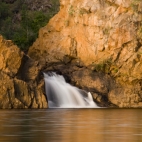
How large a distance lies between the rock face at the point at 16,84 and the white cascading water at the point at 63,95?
163cm

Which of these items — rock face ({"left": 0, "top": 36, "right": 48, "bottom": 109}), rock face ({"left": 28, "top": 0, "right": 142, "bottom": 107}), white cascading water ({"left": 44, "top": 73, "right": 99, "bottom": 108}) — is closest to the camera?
rock face ({"left": 0, "top": 36, "right": 48, "bottom": 109})

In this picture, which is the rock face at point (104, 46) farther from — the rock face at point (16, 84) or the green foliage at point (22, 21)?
the green foliage at point (22, 21)

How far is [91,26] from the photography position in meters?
72.7

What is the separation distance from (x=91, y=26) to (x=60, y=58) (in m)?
5.39

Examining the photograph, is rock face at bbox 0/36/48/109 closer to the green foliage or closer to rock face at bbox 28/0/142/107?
rock face at bbox 28/0/142/107

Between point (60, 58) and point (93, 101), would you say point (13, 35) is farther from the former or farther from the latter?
point (93, 101)

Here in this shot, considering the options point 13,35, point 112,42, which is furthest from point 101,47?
point 13,35

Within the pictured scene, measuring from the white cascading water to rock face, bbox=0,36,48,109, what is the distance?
64.3 inches

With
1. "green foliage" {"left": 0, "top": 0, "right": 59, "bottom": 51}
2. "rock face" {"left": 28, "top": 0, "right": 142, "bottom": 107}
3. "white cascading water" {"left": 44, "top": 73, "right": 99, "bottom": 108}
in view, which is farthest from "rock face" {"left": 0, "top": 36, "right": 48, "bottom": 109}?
"green foliage" {"left": 0, "top": 0, "right": 59, "bottom": 51}

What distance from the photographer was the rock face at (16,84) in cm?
6072

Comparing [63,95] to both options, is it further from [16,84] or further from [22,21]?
[22,21]

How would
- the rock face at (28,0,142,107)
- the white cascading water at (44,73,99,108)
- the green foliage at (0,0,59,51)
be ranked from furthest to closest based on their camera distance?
the green foliage at (0,0,59,51) < the rock face at (28,0,142,107) < the white cascading water at (44,73,99,108)

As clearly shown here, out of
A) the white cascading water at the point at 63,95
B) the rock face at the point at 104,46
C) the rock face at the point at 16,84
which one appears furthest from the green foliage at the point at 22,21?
the rock face at the point at 16,84

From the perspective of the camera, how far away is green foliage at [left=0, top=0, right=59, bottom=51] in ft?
295
